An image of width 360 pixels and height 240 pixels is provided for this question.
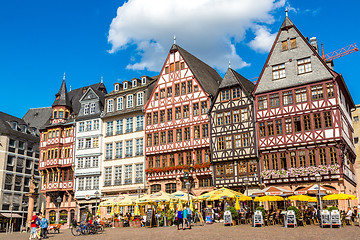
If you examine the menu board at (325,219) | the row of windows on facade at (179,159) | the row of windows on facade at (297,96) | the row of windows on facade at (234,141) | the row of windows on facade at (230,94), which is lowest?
the menu board at (325,219)

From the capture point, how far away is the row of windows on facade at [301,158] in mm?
33500

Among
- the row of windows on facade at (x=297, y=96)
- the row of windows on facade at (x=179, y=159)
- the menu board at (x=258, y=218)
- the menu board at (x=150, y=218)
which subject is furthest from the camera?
the row of windows on facade at (x=179, y=159)

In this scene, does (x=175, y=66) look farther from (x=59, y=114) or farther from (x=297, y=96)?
(x=59, y=114)

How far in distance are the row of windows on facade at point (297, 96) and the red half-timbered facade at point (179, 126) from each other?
6.13m

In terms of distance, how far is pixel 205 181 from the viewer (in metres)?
40.5

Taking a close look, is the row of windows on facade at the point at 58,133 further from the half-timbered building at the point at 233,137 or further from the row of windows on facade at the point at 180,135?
the half-timbered building at the point at 233,137

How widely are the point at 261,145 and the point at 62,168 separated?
25894 millimetres

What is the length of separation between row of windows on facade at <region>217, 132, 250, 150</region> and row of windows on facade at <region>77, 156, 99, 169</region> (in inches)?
645

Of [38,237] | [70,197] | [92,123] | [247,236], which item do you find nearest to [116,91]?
[92,123]

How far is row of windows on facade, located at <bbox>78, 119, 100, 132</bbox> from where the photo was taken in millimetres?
49500

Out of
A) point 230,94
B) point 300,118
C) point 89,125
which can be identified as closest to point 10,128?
point 89,125

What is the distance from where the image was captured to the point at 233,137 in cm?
3875

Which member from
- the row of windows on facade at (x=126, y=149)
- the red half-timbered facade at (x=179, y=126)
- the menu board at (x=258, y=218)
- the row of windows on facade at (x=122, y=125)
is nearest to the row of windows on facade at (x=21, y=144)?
the row of windows on facade at (x=122, y=125)

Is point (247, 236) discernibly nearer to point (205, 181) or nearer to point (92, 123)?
point (205, 181)
